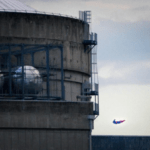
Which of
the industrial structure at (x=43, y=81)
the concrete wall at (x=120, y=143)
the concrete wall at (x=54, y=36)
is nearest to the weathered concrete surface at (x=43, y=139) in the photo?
the industrial structure at (x=43, y=81)

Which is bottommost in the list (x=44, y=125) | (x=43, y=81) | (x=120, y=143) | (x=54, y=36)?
(x=120, y=143)

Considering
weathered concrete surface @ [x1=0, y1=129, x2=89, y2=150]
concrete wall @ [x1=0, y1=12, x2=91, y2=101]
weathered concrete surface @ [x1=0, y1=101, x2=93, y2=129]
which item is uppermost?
concrete wall @ [x1=0, y1=12, x2=91, y2=101]

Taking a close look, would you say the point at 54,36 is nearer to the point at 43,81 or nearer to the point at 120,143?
the point at 43,81

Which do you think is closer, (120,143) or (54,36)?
(54,36)

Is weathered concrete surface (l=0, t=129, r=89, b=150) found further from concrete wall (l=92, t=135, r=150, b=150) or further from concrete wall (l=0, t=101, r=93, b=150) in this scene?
concrete wall (l=92, t=135, r=150, b=150)

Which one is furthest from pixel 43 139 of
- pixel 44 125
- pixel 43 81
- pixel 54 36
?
pixel 54 36

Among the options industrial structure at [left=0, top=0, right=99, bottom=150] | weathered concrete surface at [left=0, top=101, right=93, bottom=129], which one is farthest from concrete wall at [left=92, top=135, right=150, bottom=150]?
weathered concrete surface at [left=0, top=101, right=93, bottom=129]

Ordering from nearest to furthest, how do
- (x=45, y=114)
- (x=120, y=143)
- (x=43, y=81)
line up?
1. (x=45, y=114)
2. (x=43, y=81)
3. (x=120, y=143)
